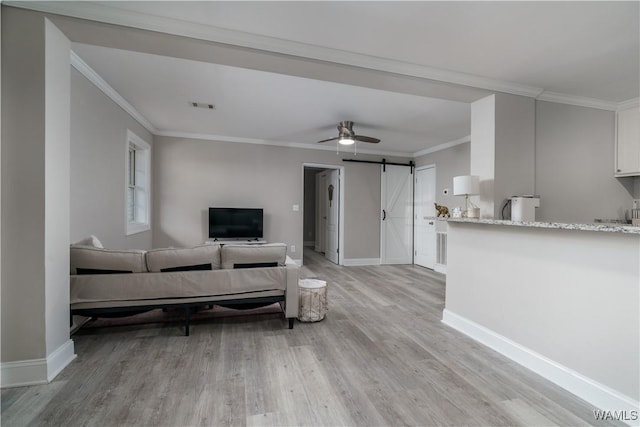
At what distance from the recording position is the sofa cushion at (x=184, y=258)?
2.54 metres

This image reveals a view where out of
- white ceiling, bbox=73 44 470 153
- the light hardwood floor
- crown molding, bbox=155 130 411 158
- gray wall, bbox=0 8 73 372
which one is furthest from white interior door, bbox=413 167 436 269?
gray wall, bbox=0 8 73 372

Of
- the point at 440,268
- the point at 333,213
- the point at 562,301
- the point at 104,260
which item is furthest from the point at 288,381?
the point at 333,213

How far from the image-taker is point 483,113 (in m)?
2.92

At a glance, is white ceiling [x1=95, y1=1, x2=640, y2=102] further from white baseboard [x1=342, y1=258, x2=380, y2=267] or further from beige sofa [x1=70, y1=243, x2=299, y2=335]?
white baseboard [x1=342, y1=258, x2=380, y2=267]

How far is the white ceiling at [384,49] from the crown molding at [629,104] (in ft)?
0.27

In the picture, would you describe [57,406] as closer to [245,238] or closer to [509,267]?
[509,267]

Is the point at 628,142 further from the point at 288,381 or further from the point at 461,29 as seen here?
the point at 288,381

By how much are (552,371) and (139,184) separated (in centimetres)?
553

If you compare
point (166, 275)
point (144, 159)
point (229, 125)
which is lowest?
point (166, 275)

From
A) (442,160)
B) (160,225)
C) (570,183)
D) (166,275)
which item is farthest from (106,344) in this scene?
(442,160)

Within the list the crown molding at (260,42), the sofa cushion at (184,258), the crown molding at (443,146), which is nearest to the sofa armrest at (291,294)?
the sofa cushion at (184,258)

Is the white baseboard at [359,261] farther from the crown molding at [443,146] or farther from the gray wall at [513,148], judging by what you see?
the gray wall at [513,148]

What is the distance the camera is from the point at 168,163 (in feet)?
17.1

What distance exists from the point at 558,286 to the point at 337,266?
14.1 feet
